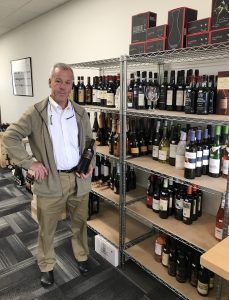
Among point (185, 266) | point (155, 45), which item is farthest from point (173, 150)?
point (185, 266)

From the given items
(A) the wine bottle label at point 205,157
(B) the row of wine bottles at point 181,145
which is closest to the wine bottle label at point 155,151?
(B) the row of wine bottles at point 181,145

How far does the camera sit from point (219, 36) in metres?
1.47

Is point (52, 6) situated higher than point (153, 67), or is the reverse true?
point (52, 6)

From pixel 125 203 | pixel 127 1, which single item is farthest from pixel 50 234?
pixel 127 1

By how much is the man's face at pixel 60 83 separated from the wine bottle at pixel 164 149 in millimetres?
856

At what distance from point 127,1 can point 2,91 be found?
16.2 ft

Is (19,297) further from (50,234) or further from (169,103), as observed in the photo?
(169,103)

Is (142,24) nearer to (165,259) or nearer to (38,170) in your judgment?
(38,170)

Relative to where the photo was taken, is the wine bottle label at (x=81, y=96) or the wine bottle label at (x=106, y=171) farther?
the wine bottle label at (x=106, y=171)

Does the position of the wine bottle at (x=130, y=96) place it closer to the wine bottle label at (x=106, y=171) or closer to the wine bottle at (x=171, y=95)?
the wine bottle at (x=171, y=95)

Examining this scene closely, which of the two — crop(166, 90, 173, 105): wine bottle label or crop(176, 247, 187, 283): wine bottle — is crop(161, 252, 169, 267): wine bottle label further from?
crop(166, 90, 173, 105): wine bottle label

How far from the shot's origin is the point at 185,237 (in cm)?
176

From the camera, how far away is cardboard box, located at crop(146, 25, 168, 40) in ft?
5.86

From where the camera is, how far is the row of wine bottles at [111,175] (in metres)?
Answer: 2.60
